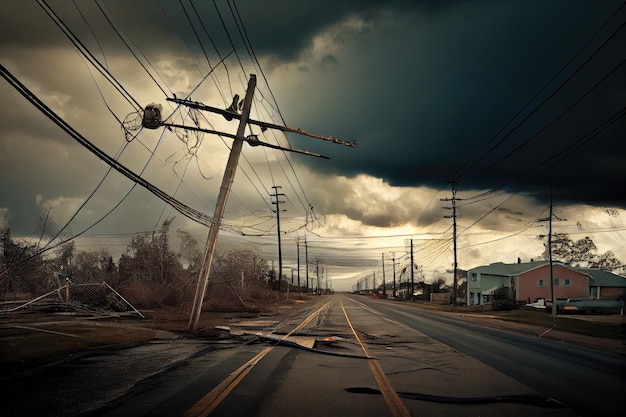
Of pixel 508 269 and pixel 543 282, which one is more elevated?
pixel 508 269

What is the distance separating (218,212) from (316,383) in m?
13.1

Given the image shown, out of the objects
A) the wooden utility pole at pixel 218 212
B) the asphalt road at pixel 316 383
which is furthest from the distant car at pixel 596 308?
the wooden utility pole at pixel 218 212

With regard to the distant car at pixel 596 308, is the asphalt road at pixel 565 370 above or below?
above

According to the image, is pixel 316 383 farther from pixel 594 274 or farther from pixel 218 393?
pixel 594 274

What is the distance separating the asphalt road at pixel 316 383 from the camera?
664cm

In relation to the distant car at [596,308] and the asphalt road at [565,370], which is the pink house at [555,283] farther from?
the asphalt road at [565,370]

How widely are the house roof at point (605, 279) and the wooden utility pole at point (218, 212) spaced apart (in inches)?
2639

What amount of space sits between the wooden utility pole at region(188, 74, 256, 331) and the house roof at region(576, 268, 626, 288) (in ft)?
220

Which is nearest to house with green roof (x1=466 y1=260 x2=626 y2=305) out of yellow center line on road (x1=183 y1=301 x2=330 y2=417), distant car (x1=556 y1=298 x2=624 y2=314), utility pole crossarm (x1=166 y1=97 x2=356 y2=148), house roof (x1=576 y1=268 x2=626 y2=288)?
house roof (x1=576 y1=268 x2=626 y2=288)

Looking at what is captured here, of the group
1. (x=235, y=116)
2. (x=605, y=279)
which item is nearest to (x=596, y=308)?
(x=605, y=279)

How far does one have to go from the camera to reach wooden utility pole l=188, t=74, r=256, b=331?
64.1 ft

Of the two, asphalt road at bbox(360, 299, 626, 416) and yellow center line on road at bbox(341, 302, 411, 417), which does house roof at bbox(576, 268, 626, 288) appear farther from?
yellow center line on road at bbox(341, 302, 411, 417)

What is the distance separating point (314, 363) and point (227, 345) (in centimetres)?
443

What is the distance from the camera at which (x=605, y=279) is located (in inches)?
2891
